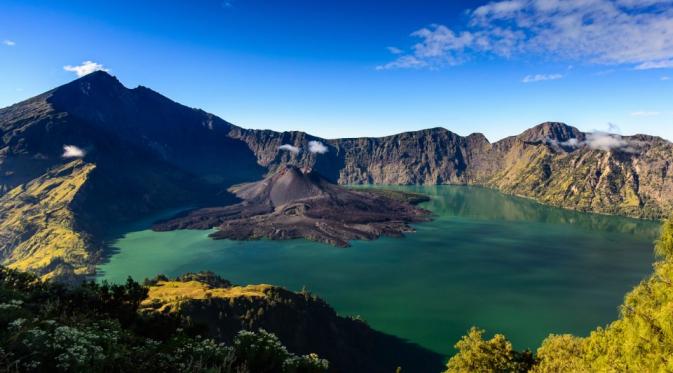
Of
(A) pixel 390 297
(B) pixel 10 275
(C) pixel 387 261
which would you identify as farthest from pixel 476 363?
(C) pixel 387 261

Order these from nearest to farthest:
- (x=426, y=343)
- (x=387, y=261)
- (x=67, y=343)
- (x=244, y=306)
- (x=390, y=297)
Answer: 1. (x=67, y=343)
2. (x=244, y=306)
3. (x=426, y=343)
4. (x=390, y=297)
5. (x=387, y=261)

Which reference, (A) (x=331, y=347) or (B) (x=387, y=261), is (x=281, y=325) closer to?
(A) (x=331, y=347)

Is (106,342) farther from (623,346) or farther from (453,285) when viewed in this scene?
(453,285)

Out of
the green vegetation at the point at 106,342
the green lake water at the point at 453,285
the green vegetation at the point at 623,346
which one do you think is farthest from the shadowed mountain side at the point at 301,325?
the green vegetation at the point at 106,342

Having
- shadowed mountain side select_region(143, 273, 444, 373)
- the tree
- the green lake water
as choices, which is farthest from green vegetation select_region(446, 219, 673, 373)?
the green lake water

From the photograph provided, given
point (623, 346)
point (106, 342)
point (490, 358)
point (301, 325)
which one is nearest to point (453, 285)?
point (301, 325)

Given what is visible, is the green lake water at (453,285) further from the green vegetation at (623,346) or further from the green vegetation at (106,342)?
the green vegetation at (106,342)
